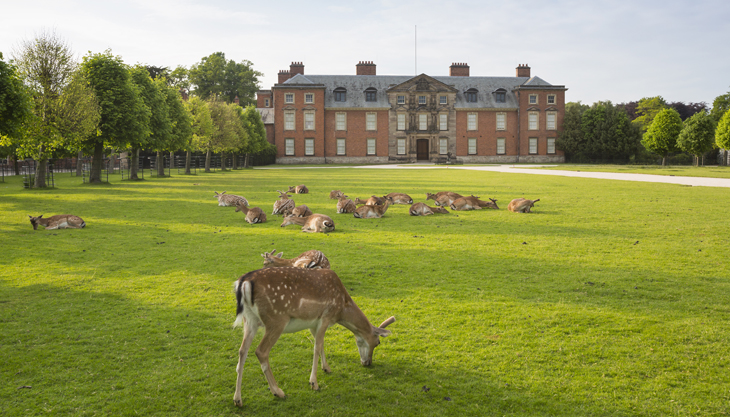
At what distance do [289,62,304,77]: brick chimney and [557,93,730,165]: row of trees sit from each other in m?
49.1

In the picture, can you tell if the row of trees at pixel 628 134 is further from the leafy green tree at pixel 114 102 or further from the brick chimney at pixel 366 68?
the leafy green tree at pixel 114 102

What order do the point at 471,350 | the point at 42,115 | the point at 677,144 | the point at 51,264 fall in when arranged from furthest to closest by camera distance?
the point at 677,144 → the point at 42,115 → the point at 51,264 → the point at 471,350

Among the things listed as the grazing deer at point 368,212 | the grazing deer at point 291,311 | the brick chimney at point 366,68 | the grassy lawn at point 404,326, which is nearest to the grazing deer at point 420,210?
the grazing deer at point 368,212

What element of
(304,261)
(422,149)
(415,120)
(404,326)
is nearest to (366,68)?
(415,120)

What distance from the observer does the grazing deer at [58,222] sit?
523 inches

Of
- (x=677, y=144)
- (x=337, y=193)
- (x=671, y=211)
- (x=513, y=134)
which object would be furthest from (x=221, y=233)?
(x=513, y=134)

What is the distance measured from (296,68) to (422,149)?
28.3 m

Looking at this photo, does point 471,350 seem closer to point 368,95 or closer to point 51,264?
point 51,264

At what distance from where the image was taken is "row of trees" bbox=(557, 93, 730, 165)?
2537 inches

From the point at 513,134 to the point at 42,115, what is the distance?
75.2 metres

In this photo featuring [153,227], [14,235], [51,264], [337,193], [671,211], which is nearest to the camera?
[51,264]

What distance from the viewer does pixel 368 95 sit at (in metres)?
83.9

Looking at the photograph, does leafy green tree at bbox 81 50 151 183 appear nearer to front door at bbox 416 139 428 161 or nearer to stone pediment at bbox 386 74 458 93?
stone pediment at bbox 386 74 458 93

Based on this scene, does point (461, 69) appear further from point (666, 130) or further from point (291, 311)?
point (291, 311)
